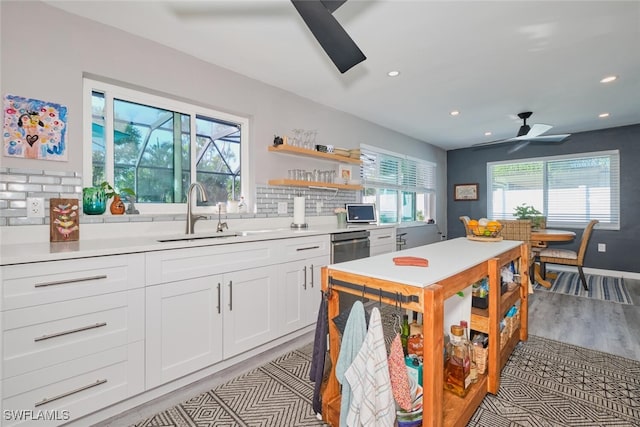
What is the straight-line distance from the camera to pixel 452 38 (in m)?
2.23

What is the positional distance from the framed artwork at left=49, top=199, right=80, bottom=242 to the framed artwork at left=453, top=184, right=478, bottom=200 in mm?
6463

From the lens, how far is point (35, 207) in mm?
1749

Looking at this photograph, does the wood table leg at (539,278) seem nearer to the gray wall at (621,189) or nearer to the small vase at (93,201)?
the gray wall at (621,189)

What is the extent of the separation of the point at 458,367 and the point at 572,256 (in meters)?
3.75

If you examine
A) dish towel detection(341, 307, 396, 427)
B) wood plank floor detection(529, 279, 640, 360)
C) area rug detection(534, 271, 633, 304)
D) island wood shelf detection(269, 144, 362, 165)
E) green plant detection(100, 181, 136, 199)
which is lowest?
wood plank floor detection(529, 279, 640, 360)

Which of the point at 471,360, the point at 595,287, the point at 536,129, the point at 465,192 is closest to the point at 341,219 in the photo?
the point at 471,360

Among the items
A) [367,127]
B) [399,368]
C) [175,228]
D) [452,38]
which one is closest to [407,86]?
→ [452,38]

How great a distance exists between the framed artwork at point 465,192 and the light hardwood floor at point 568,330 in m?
2.81

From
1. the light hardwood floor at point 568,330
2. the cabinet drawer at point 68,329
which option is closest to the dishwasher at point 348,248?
the light hardwood floor at point 568,330

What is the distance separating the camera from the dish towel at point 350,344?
1.23m

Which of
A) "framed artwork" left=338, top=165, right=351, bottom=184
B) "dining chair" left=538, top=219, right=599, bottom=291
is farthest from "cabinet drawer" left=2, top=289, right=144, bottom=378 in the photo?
"dining chair" left=538, top=219, right=599, bottom=291

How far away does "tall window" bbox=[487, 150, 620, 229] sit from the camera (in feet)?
16.1

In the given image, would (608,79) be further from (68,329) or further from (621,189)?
(68,329)

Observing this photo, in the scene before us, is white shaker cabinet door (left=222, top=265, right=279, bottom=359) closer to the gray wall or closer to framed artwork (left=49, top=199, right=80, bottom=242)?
framed artwork (left=49, top=199, right=80, bottom=242)
